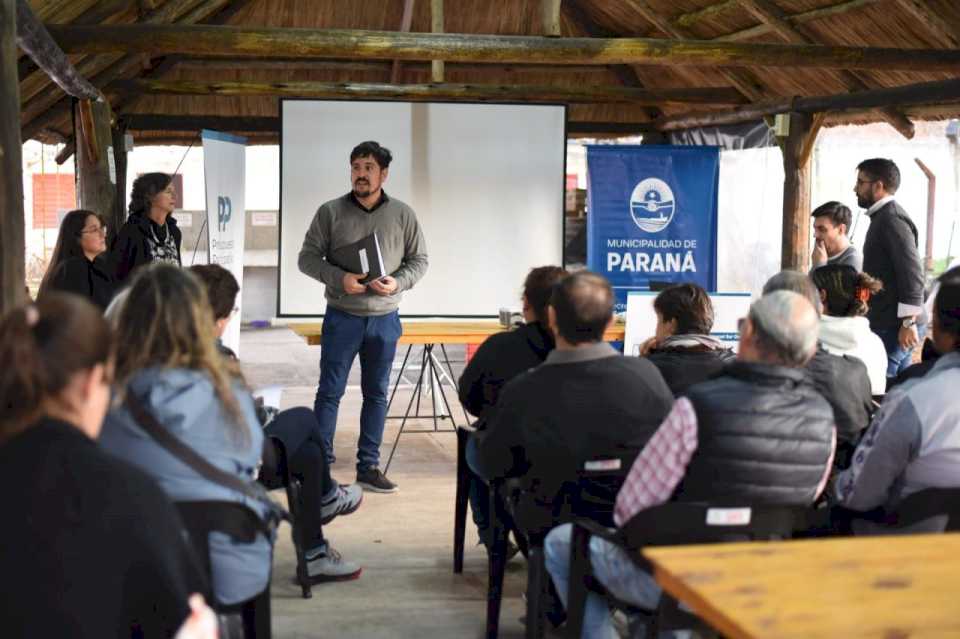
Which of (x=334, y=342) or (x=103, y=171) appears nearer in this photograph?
(x=334, y=342)

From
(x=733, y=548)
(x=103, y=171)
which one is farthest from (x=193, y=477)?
(x=103, y=171)

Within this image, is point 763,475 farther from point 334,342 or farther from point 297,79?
point 297,79

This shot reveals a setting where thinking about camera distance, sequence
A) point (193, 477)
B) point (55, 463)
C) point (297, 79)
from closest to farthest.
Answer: point (55, 463), point (193, 477), point (297, 79)

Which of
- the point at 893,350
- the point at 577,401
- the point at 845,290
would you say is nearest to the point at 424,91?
the point at 893,350

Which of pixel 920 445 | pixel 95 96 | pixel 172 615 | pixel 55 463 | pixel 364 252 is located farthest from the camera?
pixel 95 96

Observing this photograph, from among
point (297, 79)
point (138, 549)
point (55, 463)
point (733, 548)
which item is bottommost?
point (733, 548)

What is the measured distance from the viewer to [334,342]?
5141 millimetres

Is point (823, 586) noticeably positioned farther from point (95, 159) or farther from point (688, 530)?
point (95, 159)

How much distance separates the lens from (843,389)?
3.19m

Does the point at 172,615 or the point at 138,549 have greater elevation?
the point at 138,549

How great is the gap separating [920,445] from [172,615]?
1705 mm

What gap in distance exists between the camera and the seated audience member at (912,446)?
250cm

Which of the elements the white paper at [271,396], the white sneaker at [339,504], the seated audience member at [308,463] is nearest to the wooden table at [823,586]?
the seated audience member at [308,463]

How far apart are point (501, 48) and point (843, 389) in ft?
14.2
